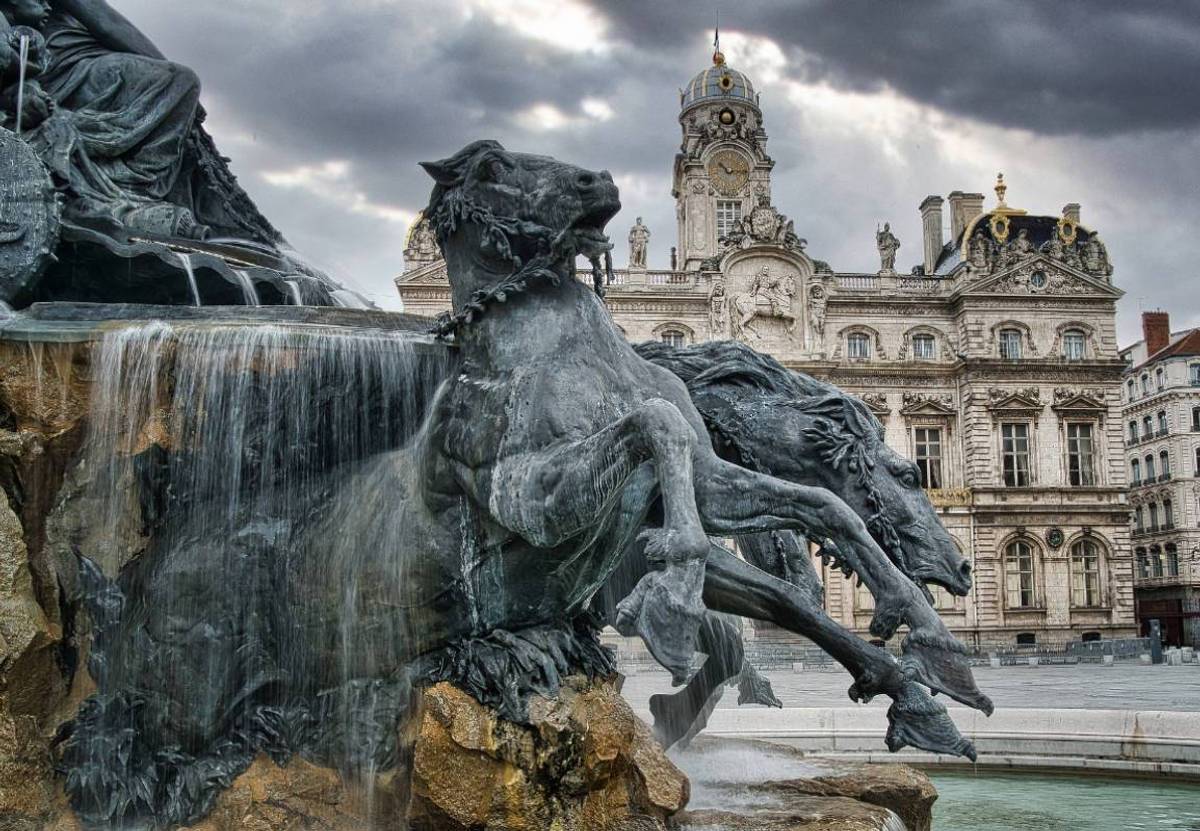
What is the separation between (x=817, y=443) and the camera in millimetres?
4844

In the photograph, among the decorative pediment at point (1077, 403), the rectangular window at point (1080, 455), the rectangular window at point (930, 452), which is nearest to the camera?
the decorative pediment at point (1077, 403)

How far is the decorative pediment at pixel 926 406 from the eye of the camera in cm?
4091

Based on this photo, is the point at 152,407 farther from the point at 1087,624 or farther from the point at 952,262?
the point at 952,262

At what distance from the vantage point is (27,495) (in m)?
4.21

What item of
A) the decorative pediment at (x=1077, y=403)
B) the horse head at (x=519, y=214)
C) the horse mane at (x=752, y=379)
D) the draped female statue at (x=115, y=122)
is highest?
the decorative pediment at (x=1077, y=403)

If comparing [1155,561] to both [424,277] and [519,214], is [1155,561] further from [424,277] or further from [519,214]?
A: [519,214]

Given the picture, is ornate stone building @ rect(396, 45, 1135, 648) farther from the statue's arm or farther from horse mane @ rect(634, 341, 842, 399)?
horse mane @ rect(634, 341, 842, 399)

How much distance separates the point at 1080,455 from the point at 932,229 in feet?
41.5

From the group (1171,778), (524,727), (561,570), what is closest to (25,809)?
(524,727)

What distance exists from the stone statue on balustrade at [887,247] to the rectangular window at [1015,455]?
7.70 m

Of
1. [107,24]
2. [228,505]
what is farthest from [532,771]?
[107,24]

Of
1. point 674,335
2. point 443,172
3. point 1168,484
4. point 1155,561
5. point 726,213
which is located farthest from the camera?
point 1155,561

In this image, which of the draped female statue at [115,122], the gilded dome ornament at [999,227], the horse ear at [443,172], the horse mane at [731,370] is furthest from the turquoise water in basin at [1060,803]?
the gilded dome ornament at [999,227]

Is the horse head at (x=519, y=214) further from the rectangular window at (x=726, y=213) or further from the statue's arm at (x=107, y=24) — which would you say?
the rectangular window at (x=726, y=213)
